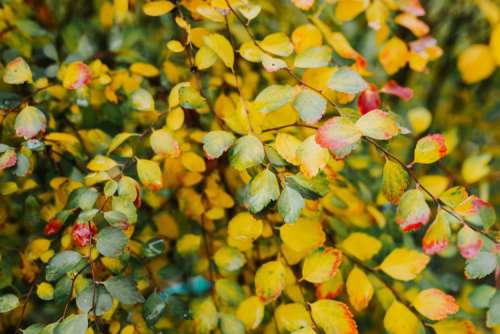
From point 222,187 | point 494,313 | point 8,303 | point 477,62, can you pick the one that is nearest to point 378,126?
point 494,313

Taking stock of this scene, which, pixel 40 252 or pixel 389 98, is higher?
pixel 40 252

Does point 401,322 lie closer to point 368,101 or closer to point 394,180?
point 394,180

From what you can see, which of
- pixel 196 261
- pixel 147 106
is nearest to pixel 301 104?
pixel 147 106

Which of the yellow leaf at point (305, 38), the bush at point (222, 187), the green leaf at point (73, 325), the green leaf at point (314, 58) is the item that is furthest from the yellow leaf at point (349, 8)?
the green leaf at point (73, 325)

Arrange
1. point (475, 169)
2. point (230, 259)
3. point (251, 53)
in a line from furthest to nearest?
point (475, 169) → point (230, 259) → point (251, 53)

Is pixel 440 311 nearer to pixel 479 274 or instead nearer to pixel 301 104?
pixel 479 274

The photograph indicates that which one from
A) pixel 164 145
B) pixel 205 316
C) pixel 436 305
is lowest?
pixel 205 316

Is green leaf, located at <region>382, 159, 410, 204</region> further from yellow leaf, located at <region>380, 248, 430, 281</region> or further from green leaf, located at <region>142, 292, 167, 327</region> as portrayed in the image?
green leaf, located at <region>142, 292, 167, 327</region>
